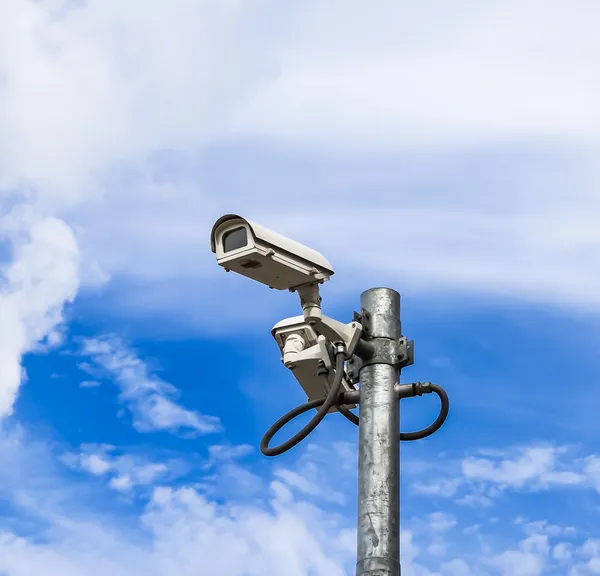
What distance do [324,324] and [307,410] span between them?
0.60 metres

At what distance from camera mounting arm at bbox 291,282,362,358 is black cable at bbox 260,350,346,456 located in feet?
0.28

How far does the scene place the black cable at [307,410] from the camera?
24.1 ft

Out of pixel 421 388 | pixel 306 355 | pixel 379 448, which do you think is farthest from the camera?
pixel 306 355

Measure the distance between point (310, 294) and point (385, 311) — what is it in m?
0.49

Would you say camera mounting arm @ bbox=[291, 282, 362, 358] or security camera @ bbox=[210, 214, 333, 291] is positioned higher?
security camera @ bbox=[210, 214, 333, 291]

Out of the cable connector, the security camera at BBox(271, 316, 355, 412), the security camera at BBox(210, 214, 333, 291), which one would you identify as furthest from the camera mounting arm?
the cable connector

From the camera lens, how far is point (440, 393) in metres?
7.52

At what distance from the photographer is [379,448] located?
7215 mm

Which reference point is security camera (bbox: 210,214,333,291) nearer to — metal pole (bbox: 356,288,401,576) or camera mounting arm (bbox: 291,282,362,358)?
camera mounting arm (bbox: 291,282,362,358)

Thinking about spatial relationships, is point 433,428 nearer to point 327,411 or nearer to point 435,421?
point 435,421

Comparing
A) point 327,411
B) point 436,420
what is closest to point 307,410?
point 327,411

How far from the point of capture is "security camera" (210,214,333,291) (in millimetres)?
7277

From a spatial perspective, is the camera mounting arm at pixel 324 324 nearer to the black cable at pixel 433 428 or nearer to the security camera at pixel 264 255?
the security camera at pixel 264 255

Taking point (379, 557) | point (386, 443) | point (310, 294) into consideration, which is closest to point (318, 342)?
point (310, 294)
